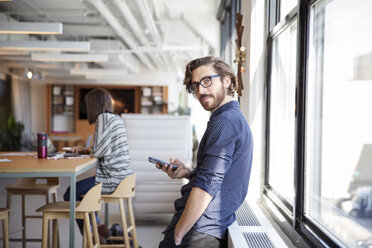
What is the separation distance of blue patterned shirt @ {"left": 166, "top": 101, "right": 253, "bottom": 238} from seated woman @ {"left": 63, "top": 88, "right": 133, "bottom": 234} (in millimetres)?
1834

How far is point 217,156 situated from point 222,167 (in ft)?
0.17

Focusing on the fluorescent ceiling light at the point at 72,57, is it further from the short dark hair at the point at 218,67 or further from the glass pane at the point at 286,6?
the short dark hair at the point at 218,67

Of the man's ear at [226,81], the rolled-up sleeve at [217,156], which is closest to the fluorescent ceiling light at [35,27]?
the man's ear at [226,81]

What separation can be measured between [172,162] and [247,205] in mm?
992

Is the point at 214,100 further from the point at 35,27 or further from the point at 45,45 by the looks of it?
the point at 45,45

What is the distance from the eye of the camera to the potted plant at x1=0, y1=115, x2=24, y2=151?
11727 millimetres

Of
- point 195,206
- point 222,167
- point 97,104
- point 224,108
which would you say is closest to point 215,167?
point 222,167

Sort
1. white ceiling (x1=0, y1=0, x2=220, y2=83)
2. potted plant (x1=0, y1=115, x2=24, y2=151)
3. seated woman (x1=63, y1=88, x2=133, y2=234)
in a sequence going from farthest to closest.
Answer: potted plant (x1=0, y1=115, x2=24, y2=151)
white ceiling (x1=0, y1=0, x2=220, y2=83)
seated woman (x1=63, y1=88, x2=133, y2=234)

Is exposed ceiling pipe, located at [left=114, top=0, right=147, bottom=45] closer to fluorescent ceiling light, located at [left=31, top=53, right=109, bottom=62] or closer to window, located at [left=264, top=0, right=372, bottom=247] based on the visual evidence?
fluorescent ceiling light, located at [left=31, top=53, right=109, bottom=62]

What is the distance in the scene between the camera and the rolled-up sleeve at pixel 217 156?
1.69 metres

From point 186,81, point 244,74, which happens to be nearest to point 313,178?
point 186,81

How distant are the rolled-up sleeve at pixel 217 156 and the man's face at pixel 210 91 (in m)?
0.17

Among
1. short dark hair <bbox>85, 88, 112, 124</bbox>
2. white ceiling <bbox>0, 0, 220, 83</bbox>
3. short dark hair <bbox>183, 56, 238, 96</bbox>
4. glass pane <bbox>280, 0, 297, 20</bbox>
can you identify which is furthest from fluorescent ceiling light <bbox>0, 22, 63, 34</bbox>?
short dark hair <bbox>183, 56, 238, 96</bbox>

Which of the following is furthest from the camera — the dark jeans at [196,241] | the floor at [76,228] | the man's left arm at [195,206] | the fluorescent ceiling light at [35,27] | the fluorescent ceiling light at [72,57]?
the fluorescent ceiling light at [72,57]
